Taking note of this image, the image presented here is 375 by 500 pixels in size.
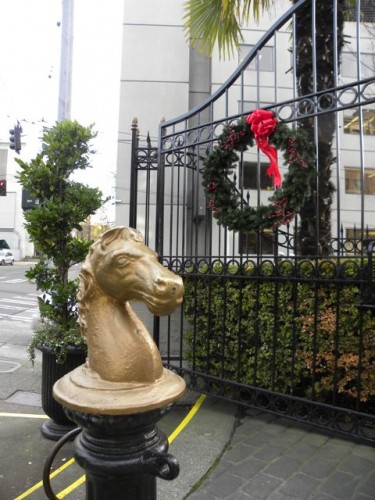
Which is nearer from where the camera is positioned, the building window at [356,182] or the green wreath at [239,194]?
the green wreath at [239,194]

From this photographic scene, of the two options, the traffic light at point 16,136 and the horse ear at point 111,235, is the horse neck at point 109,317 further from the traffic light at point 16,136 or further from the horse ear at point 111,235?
the traffic light at point 16,136

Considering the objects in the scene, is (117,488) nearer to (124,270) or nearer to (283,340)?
(124,270)

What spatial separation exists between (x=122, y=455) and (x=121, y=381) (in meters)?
0.29

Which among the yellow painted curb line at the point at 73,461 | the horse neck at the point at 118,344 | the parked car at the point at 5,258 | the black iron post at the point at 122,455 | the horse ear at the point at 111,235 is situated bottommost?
the yellow painted curb line at the point at 73,461

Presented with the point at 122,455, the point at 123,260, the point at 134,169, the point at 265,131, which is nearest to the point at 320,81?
the point at 265,131

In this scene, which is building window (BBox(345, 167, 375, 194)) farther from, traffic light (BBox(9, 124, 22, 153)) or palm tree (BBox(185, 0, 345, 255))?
traffic light (BBox(9, 124, 22, 153))

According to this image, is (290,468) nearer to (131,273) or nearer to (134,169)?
(131,273)

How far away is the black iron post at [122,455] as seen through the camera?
5.11 ft

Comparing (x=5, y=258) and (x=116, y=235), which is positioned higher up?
(x=5, y=258)

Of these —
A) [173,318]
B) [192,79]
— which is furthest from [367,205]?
[173,318]

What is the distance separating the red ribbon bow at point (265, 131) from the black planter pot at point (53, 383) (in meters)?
2.56

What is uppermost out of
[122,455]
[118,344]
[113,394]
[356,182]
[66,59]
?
[66,59]

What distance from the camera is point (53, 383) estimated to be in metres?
3.87

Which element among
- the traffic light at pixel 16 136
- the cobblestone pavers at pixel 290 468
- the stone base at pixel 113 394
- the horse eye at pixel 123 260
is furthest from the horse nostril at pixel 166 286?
the traffic light at pixel 16 136
